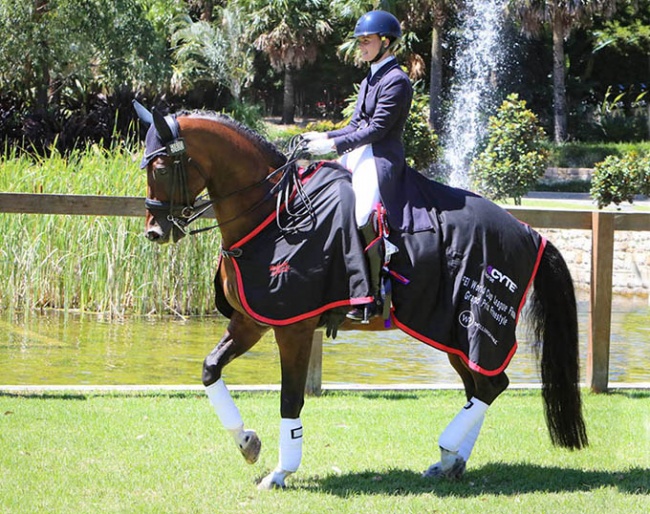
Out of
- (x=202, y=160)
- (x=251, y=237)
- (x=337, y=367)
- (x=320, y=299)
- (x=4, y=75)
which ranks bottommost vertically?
(x=337, y=367)

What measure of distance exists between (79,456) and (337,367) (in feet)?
14.2

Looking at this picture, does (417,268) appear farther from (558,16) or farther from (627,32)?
(627,32)

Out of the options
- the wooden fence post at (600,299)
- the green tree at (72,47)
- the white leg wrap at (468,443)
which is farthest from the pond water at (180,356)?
the green tree at (72,47)

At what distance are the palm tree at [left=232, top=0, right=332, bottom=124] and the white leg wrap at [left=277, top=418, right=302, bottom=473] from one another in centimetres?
3428

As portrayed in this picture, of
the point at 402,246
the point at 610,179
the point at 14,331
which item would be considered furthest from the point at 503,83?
the point at 402,246

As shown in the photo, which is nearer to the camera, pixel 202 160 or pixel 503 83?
pixel 202 160

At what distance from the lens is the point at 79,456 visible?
529cm

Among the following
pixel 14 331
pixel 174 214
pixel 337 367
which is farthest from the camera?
pixel 14 331

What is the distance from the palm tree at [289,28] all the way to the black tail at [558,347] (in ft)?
110

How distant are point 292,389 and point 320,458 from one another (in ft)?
2.28

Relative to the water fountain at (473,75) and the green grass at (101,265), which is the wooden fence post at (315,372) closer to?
the green grass at (101,265)

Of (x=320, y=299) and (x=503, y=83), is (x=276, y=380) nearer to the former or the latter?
(x=320, y=299)

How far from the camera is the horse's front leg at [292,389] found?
4.86 meters

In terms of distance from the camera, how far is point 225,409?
16.7ft
